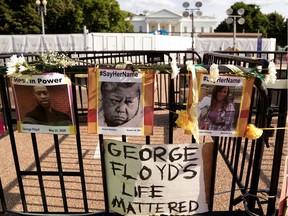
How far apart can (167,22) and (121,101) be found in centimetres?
10361

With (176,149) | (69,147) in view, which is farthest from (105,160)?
(69,147)

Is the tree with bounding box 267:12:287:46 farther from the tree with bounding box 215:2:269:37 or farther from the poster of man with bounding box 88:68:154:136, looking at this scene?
the poster of man with bounding box 88:68:154:136

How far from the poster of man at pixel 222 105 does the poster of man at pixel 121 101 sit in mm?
365

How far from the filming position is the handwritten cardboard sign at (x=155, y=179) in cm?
221

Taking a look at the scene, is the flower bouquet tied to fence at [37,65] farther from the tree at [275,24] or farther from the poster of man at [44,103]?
the tree at [275,24]

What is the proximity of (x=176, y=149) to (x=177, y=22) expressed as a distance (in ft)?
343

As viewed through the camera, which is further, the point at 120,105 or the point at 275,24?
the point at 275,24

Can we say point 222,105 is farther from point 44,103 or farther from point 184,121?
point 44,103

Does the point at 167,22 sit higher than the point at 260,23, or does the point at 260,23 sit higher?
the point at 167,22

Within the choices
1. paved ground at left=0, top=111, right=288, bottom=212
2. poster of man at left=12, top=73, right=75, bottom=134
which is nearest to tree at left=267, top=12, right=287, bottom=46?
paved ground at left=0, top=111, right=288, bottom=212

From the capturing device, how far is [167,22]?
101188 mm

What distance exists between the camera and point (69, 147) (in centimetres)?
471

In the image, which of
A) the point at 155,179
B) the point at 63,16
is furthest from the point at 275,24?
the point at 155,179

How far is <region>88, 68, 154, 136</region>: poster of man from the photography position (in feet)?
6.52
